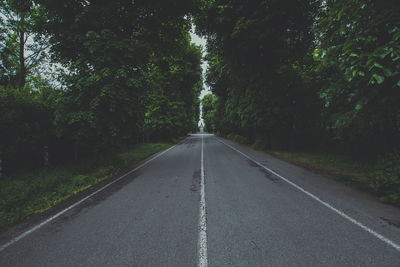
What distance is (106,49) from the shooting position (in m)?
7.35

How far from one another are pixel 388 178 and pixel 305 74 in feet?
30.6

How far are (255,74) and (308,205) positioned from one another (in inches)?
474

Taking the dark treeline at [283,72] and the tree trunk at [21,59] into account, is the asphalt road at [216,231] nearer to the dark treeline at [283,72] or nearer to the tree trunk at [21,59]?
the dark treeline at [283,72]

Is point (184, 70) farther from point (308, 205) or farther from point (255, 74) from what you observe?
point (308, 205)

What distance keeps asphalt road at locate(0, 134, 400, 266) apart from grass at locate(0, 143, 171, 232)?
36.6 inches

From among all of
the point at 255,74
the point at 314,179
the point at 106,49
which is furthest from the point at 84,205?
the point at 255,74

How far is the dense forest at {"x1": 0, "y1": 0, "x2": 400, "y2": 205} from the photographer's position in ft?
13.5

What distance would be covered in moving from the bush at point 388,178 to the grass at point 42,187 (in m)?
9.09

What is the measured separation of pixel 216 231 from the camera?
10.0 feet

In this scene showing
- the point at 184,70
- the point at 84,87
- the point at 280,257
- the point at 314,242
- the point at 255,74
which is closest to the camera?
the point at 280,257

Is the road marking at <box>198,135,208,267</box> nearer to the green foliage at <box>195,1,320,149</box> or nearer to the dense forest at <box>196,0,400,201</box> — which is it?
the dense forest at <box>196,0,400,201</box>

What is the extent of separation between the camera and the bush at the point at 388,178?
410 cm

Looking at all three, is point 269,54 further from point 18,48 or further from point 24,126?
point 18,48

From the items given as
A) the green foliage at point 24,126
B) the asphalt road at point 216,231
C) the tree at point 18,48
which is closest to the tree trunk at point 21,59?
the tree at point 18,48
